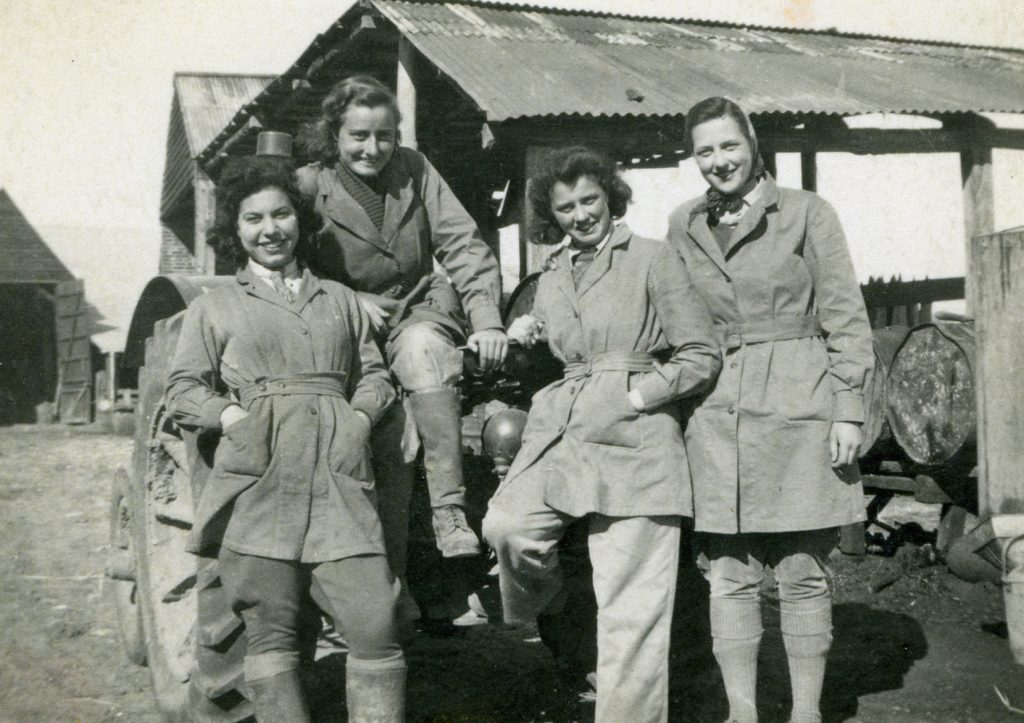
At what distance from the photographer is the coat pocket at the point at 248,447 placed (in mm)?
2748

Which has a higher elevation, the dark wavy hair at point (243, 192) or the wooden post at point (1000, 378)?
the dark wavy hair at point (243, 192)

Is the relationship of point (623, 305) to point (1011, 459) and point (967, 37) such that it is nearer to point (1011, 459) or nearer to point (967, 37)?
point (1011, 459)

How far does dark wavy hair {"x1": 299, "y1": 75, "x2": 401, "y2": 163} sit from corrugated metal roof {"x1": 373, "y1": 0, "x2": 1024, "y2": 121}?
3376 millimetres

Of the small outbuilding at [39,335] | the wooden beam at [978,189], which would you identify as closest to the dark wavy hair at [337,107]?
the wooden beam at [978,189]

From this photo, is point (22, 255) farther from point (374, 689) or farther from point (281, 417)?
point (374, 689)

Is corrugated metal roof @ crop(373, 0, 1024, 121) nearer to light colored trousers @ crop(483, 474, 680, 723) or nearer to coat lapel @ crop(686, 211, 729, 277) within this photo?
coat lapel @ crop(686, 211, 729, 277)

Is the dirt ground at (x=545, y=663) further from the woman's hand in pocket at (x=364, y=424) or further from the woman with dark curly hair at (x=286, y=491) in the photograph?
the woman's hand in pocket at (x=364, y=424)

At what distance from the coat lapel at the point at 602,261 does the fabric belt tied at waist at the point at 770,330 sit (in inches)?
16.7

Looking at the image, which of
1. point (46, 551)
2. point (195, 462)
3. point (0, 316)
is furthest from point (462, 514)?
point (0, 316)

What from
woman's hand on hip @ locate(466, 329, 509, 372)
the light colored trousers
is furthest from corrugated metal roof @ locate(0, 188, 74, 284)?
the light colored trousers

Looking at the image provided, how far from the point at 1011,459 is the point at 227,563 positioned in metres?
3.34

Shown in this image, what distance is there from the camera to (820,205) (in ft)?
10.3

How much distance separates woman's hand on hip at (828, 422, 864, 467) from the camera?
299cm

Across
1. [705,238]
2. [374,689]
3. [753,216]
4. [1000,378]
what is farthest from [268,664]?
[1000,378]
